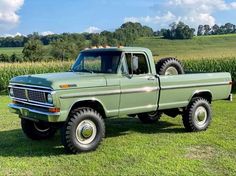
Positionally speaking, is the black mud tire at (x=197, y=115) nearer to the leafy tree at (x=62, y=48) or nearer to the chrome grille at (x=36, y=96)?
the chrome grille at (x=36, y=96)

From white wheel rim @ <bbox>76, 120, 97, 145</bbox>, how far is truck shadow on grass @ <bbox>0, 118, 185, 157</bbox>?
448 mm

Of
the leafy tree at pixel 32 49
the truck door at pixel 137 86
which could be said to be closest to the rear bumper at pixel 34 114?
the truck door at pixel 137 86

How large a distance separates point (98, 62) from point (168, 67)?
1.79 metres

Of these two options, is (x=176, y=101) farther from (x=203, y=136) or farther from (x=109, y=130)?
(x=109, y=130)

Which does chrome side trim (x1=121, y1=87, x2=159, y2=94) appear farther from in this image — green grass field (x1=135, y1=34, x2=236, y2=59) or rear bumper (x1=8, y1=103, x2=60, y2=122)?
green grass field (x1=135, y1=34, x2=236, y2=59)

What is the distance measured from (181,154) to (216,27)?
75281 millimetres

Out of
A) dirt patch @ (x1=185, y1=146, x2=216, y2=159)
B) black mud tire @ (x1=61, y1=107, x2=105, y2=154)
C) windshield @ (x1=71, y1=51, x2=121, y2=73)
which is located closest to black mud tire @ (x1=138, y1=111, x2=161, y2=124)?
windshield @ (x1=71, y1=51, x2=121, y2=73)

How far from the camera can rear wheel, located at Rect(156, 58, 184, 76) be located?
911cm

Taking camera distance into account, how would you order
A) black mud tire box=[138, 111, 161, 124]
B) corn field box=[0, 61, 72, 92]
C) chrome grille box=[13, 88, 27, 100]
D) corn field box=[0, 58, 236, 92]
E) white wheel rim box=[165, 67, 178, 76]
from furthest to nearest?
corn field box=[0, 61, 72, 92] < corn field box=[0, 58, 236, 92] < black mud tire box=[138, 111, 161, 124] < white wheel rim box=[165, 67, 178, 76] < chrome grille box=[13, 88, 27, 100]

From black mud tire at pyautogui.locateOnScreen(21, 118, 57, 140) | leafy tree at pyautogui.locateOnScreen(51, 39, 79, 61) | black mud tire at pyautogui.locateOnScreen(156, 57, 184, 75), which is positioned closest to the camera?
black mud tire at pyautogui.locateOnScreen(21, 118, 57, 140)

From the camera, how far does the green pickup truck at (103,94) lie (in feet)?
23.8

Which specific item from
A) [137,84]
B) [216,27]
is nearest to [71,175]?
[137,84]

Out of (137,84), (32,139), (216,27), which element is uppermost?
(216,27)

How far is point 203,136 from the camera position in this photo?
29.0 feet
